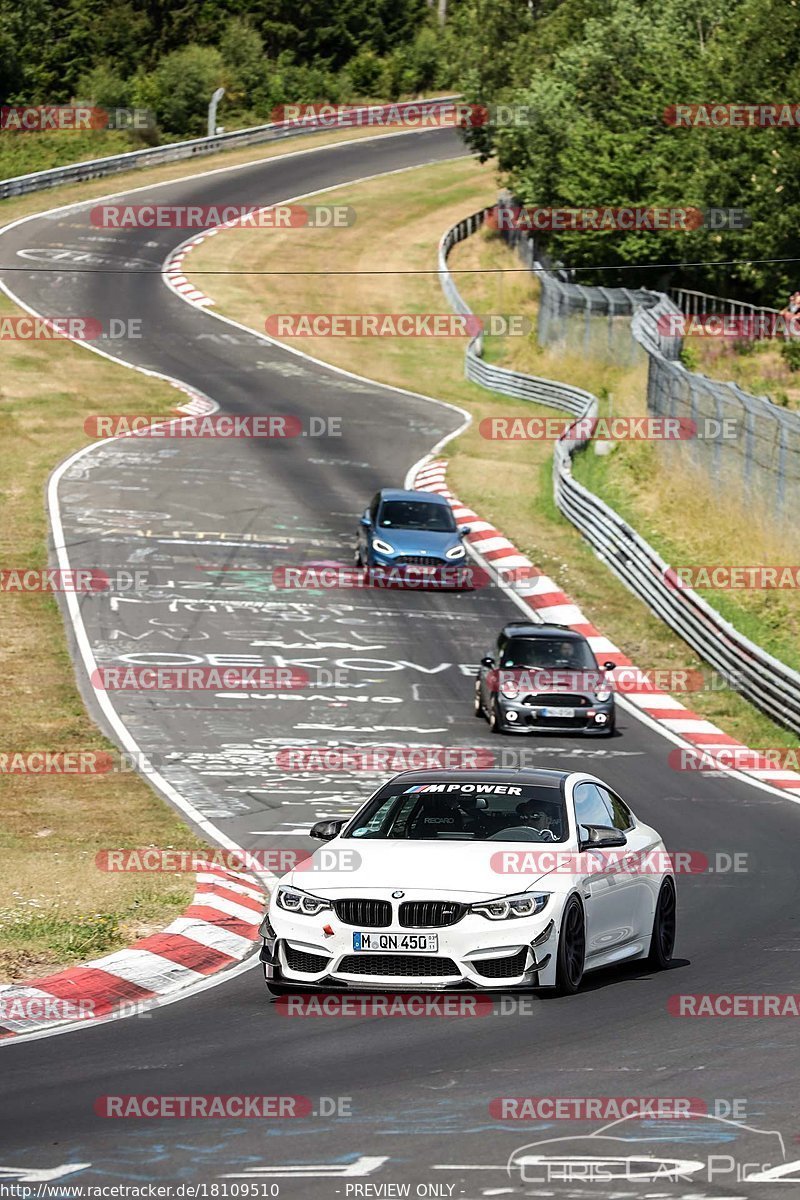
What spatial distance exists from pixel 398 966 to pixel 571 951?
46.2 inches

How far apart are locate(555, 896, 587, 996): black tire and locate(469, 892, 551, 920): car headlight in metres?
0.25

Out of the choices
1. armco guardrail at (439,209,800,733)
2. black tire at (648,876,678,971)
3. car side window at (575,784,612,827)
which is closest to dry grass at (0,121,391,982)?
car side window at (575,784,612,827)

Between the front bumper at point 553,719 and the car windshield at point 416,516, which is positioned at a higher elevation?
the car windshield at point 416,516

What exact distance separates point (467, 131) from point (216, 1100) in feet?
237

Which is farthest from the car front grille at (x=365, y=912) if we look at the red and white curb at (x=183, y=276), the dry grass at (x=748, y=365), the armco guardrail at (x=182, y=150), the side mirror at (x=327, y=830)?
the armco guardrail at (x=182, y=150)

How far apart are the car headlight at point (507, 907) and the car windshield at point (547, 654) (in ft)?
52.0

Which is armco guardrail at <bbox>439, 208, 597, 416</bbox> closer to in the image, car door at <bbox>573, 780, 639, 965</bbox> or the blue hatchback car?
the blue hatchback car

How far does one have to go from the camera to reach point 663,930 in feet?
44.4

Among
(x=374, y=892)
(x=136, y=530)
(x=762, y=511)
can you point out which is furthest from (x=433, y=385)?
(x=374, y=892)

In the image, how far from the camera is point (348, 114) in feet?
314

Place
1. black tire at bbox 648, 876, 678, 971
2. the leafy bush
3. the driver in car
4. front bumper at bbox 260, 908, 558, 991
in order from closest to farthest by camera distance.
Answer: front bumper at bbox 260, 908, 558, 991, the driver in car, black tire at bbox 648, 876, 678, 971, the leafy bush

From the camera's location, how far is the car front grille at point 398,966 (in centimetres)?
1161

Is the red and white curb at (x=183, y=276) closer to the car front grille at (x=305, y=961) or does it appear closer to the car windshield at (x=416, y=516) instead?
the car windshield at (x=416, y=516)

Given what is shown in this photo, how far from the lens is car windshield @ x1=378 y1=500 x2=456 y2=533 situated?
1442 inches
